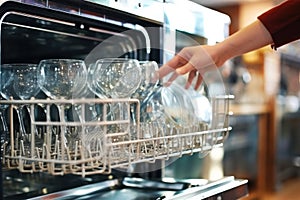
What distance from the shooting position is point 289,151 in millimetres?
2986

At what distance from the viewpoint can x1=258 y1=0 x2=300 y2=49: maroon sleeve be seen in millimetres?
739

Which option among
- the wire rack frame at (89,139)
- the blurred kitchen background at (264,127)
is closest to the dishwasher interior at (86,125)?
the wire rack frame at (89,139)

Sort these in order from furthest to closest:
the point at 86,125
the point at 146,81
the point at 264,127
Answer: the point at 264,127 → the point at 146,81 → the point at 86,125

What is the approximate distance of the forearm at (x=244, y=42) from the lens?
29.7 inches

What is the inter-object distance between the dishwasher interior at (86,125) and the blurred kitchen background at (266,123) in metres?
1.19

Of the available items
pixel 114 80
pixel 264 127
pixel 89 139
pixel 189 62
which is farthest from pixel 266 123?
pixel 89 139

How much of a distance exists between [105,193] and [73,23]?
0.33 meters

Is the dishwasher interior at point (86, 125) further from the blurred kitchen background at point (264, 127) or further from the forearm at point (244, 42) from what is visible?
the blurred kitchen background at point (264, 127)

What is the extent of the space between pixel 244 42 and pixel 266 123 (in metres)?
1.97

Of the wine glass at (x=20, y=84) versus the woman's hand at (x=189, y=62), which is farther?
the woman's hand at (x=189, y=62)

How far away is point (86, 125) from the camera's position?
0.55 metres

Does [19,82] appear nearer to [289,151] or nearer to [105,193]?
[105,193]

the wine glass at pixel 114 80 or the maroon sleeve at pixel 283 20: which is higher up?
the maroon sleeve at pixel 283 20

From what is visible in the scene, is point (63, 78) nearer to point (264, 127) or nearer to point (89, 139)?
point (89, 139)
